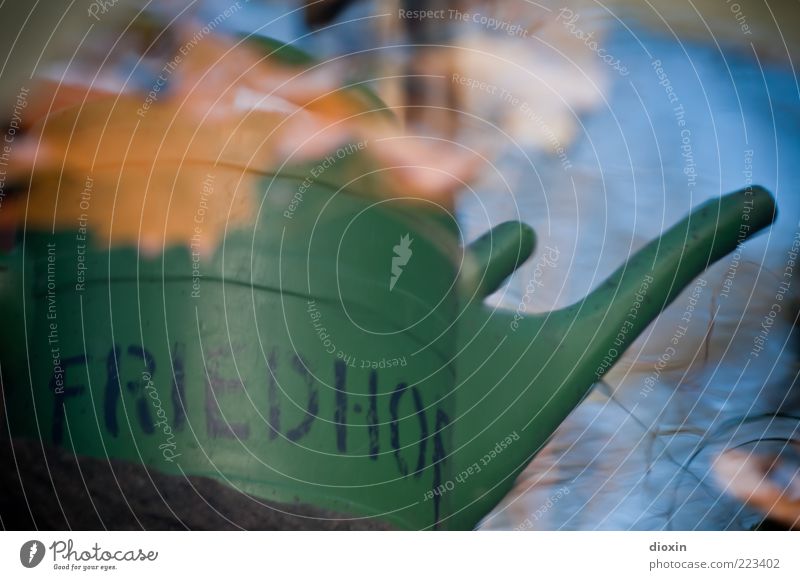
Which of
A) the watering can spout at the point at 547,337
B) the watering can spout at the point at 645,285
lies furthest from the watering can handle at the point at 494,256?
the watering can spout at the point at 645,285

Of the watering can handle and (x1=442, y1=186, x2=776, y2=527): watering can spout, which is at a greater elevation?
the watering can handle

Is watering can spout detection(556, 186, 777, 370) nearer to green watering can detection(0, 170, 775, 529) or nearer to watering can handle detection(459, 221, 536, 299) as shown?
green watering can detection(0, 170, 775, 529)

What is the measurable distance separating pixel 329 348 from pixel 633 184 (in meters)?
0.52

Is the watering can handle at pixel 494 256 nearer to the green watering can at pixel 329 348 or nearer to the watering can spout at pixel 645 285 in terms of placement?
the green watering can at pixel 329 348

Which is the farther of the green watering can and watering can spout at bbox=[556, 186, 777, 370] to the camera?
watering can spout at bbox=[556, 186, 777, 370]

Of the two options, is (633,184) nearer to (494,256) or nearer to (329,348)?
(494,256)

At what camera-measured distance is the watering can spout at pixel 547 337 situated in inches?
57.4

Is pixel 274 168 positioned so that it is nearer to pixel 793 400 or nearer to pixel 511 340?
pixel 511 340

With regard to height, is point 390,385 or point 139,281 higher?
point 139,281

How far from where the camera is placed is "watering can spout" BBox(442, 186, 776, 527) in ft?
4.79

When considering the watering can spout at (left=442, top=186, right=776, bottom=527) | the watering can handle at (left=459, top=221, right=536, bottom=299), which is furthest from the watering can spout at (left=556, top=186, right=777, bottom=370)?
the watering can handle at (left=459, top=221, right=536, bottom=299)

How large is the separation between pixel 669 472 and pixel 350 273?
22.4 inches

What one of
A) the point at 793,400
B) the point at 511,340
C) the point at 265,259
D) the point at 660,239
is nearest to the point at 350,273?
the point at 265,259

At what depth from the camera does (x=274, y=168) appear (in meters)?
1.41
